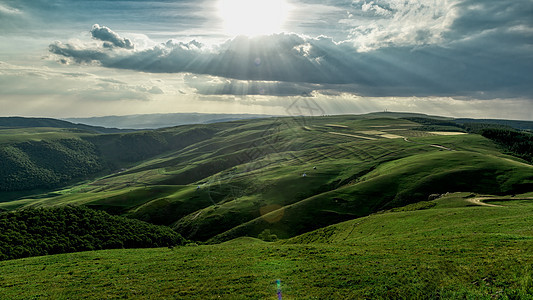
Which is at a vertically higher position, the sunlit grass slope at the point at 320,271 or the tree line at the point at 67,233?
the sunlit grass slope at the point at 320,271

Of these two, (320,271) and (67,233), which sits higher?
(320,271)

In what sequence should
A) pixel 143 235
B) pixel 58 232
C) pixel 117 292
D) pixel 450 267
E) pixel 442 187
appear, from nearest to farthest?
pixel 450 267 < pixel 117 292 < pixel 58 232 < pixel 143 235 < pixel 442 187

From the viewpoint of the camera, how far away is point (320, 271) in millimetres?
30250

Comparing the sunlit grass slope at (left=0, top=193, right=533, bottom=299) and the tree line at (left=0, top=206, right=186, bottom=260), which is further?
the tree line at (left=0, top=206, right=186, bottom=260)

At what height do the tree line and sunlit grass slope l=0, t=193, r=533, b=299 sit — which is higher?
sunlit grass slope l=0, t=193, r=533, b=299

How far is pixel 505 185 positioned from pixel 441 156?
4708cm

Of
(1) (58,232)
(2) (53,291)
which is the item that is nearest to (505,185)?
(2) (53,291)

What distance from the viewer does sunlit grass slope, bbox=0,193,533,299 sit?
23.2 metres

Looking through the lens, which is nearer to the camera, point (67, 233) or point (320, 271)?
point (320, 271)

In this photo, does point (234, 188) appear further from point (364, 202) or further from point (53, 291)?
point (53, 291)

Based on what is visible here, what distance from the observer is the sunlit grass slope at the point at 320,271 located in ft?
76.1

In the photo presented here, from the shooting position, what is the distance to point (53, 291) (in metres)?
30.4

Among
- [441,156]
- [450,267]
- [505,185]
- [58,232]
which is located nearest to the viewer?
[450,267]

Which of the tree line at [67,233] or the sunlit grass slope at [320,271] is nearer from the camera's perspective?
the sunlit grass slope at [320,271]
